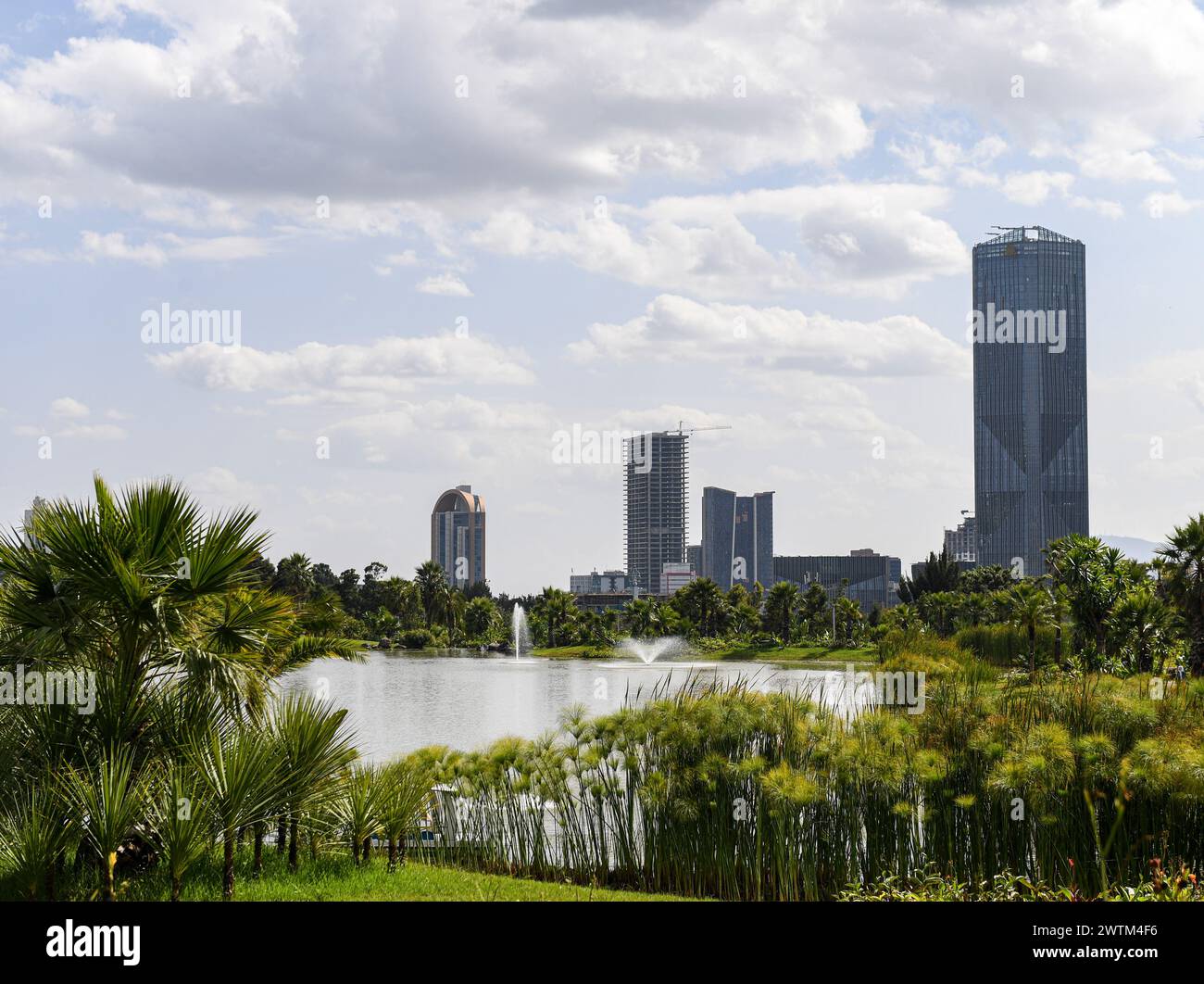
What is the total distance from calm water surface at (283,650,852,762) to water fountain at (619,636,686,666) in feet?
11.8

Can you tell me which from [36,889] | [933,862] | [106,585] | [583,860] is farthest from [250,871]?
[933,862]

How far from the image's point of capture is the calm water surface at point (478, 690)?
83.7ft

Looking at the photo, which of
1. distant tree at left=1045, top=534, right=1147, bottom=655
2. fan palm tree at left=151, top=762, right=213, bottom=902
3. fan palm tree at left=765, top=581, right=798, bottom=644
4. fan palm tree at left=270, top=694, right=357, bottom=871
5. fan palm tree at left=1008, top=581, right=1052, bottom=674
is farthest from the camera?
fan palm tree at left=765, top=581, right=798, bottom=644

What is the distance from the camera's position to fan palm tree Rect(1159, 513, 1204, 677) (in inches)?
1260

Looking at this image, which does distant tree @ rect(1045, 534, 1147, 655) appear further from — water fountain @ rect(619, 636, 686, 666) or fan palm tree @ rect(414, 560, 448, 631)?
fan palm tree @ rect(414, 560, 448, 631)

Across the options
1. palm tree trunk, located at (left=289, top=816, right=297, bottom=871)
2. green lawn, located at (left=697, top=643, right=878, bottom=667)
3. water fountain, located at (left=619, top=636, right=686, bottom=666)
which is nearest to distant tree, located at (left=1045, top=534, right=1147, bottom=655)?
green lawn, located at (left=697, top=643, right=878, bottom=667)

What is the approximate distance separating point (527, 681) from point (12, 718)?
1711 inches

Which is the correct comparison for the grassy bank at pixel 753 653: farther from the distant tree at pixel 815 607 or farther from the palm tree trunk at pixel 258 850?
the palm tree trunk at pixel 258 850

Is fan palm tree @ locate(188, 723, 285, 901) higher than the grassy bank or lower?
higher

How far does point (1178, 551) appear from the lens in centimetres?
3266

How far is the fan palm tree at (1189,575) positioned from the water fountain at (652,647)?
44.9 m

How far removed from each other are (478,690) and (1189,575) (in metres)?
24.5
